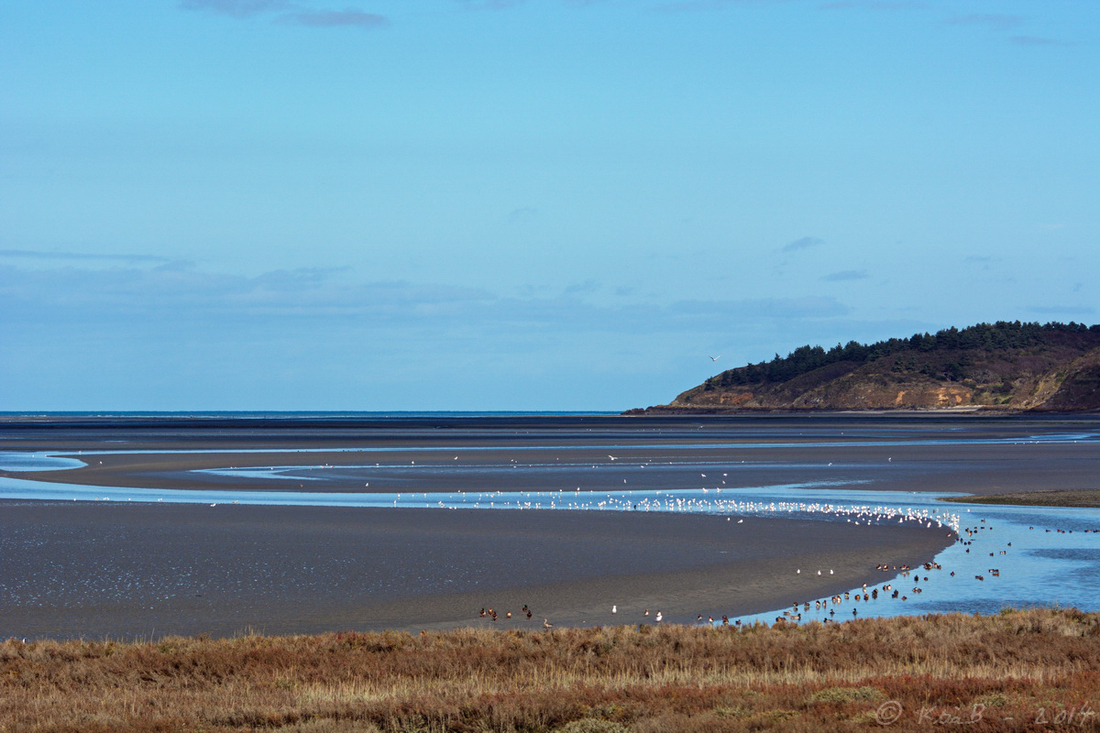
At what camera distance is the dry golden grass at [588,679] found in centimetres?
1021

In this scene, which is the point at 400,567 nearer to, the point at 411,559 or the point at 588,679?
the point at 411,559

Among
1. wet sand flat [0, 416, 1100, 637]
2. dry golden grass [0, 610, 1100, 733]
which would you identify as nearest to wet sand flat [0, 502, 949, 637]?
wet sand flat [0, 416, 1100, 637]

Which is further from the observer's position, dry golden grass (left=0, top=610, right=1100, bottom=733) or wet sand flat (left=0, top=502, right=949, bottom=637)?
wet sand flat (left=0, top=502, right=949, bottom=637)

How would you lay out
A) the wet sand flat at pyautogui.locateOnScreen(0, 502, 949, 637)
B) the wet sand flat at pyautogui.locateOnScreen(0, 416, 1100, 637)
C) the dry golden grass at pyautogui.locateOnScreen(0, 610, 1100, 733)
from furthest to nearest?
the wet sand flat at pyautogui.locateOnScreen(0, 416, 1100, 637) < the wet sand flat at pyautogui.locateOnScreen(0, 502, 949, 637) < the dry golden grass at pyautogui.locateOnScreen(0, 610, 1100, 733)

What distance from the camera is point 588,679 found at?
12.6 m

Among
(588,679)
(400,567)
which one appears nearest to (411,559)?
(400,567)

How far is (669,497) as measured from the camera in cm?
3762

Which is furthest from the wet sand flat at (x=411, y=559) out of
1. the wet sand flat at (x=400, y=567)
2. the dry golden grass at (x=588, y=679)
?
the dry golden grass at (x=588, y=679)

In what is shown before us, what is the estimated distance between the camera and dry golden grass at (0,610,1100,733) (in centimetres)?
1021

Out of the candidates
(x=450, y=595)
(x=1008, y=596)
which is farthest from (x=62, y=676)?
(x=1008, y=596)

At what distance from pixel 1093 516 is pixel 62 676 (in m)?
27.7

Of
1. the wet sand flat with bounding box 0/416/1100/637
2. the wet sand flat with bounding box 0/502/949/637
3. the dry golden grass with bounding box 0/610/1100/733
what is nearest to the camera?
the dry golden grass with bounding box 0/610/1100/733

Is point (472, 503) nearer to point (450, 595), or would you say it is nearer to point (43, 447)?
point (450, 595)

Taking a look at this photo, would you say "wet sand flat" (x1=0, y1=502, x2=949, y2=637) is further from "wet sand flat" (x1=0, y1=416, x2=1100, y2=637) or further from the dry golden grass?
the dry golden grass
